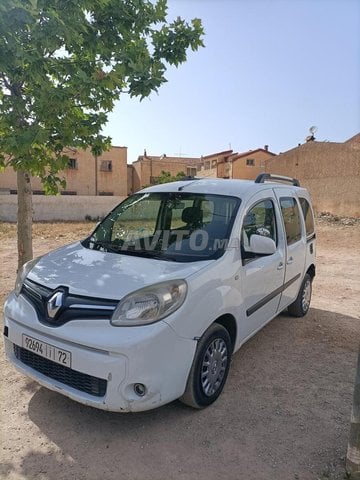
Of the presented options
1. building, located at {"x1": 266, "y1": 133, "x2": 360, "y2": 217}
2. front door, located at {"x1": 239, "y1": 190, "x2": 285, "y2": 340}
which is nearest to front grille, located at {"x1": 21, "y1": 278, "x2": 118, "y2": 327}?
front door, located at {"x1": 239, "y1": 190, "x2": 285, "y2": 340}

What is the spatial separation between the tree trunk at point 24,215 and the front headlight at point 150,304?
3208mm

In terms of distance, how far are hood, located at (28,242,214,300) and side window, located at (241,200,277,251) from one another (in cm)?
67

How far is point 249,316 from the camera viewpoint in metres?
3.39

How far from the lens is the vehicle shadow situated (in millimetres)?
2289

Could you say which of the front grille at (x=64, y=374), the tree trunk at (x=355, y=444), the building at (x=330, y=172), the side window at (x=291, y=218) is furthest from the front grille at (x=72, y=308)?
→ the building at (x=330, y=172)

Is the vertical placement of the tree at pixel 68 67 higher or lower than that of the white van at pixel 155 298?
higher

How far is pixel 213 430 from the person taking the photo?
2.67 m

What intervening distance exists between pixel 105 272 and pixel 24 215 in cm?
284

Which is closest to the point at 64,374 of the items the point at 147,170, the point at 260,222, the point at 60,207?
the point at 260,222

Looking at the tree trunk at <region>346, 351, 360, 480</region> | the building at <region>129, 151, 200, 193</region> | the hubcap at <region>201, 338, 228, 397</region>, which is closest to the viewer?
the tree trunk at <region>346, 351, 360, 480</region>

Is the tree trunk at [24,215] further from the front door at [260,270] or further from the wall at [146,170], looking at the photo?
the wall at [146,170]

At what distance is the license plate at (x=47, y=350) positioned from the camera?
248 centimetres

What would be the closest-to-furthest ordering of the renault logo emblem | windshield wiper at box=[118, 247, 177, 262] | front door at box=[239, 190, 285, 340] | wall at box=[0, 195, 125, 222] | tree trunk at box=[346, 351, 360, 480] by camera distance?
tree trunk at box=[346, 351, 360, 480]
the renault logo emblem
windshield wiper at box=[118, 247, 177, 262]
front door at box=[239, 190, 285, 340]
wall at box=[0, 195, 125, 222]

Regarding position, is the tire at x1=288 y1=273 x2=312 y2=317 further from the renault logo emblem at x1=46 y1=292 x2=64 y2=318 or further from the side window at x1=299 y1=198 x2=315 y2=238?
the renault logo emblem at x1=46 y1=292 x2=64 y2=318
